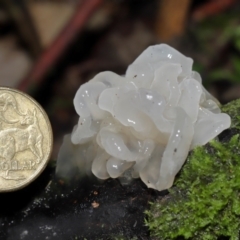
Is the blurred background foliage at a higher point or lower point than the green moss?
lower

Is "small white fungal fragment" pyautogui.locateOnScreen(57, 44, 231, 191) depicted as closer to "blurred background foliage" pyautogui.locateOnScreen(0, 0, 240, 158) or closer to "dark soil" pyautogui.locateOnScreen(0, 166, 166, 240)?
"dark soil" pyautogui.locateOnScreen(0, 166, 166, 240)

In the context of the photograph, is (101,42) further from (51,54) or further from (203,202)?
(203,202)

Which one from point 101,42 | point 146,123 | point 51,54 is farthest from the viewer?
point 101,42

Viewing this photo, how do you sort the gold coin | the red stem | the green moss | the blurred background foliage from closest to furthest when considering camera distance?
the green moss
the gold coin
the red stem
the blurred background foliage

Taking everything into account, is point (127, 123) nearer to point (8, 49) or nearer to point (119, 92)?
point (119, 92)

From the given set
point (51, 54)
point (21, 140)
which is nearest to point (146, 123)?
point (21, 140)

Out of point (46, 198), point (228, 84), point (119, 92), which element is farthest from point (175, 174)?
point (228, 84)

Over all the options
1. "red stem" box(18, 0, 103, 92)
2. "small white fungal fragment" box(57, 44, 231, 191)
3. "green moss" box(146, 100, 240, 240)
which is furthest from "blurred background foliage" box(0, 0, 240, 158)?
"green moss" box(146, 100, 240, 240)
